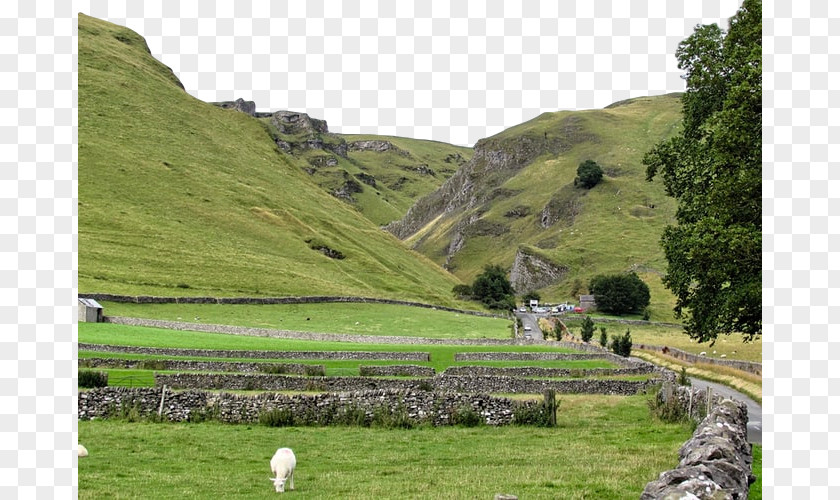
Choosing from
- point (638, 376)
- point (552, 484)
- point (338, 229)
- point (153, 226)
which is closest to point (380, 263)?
point (338, 229)

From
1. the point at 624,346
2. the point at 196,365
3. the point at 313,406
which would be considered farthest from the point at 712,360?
the point at 313,406

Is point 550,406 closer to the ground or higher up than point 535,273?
higher up

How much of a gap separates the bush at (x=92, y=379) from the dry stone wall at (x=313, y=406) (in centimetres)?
618

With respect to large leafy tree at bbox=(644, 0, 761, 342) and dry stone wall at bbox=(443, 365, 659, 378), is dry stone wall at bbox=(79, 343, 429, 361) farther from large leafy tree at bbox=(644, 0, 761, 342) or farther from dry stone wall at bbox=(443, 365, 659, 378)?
large leafy tree at bbox=(644, 0, 761, 342)

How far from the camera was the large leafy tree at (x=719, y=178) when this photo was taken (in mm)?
31562

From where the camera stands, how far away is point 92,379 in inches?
1395

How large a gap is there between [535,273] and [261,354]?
145m

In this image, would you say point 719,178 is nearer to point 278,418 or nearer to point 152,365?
point 278,418

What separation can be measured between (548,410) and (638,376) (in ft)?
62.5

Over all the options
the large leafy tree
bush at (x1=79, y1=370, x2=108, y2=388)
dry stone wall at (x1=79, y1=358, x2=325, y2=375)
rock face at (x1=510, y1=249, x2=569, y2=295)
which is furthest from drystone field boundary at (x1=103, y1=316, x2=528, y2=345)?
rock face at (x1=510, y1=249, x2=569, y2=295)

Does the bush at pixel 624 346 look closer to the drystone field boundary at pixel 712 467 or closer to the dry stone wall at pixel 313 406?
the dry stone wall at pixel 313 406

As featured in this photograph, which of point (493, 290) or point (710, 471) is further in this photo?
point (493, 290)

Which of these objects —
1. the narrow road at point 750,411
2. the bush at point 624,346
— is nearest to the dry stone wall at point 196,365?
the narrow road at point 750,411

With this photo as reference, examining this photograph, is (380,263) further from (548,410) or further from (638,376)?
(548,410)
